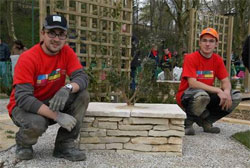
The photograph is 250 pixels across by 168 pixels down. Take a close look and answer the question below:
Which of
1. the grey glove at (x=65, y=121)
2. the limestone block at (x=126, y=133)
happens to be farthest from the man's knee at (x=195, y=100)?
the grey glove at (x=65, y=121)

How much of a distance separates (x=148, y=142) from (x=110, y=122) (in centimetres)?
41

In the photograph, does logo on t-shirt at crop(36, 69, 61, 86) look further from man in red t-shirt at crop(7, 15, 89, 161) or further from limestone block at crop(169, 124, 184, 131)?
limestone block at crop(169, 124, 184, 131)

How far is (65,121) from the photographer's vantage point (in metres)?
2.39

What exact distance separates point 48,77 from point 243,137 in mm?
2369

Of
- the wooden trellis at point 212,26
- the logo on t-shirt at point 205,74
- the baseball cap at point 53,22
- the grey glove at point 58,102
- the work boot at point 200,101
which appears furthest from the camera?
the wooden trellis at point 212,26

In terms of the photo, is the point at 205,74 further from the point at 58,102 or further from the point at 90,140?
the point at 58,102

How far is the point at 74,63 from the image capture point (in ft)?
9.00

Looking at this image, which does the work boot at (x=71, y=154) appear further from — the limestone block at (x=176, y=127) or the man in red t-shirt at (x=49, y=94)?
the limestone block at (x=176, y=127)

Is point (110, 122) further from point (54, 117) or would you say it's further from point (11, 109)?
point (11, 109)

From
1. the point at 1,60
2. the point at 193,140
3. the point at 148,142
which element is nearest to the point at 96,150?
the point at 148,142

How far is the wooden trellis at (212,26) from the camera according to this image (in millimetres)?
6803

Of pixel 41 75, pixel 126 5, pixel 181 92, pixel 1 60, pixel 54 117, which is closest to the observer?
pixel 54 117

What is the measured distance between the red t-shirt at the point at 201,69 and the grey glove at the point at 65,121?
1.59 metres

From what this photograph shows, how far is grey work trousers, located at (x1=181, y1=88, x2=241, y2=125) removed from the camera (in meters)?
3.41
